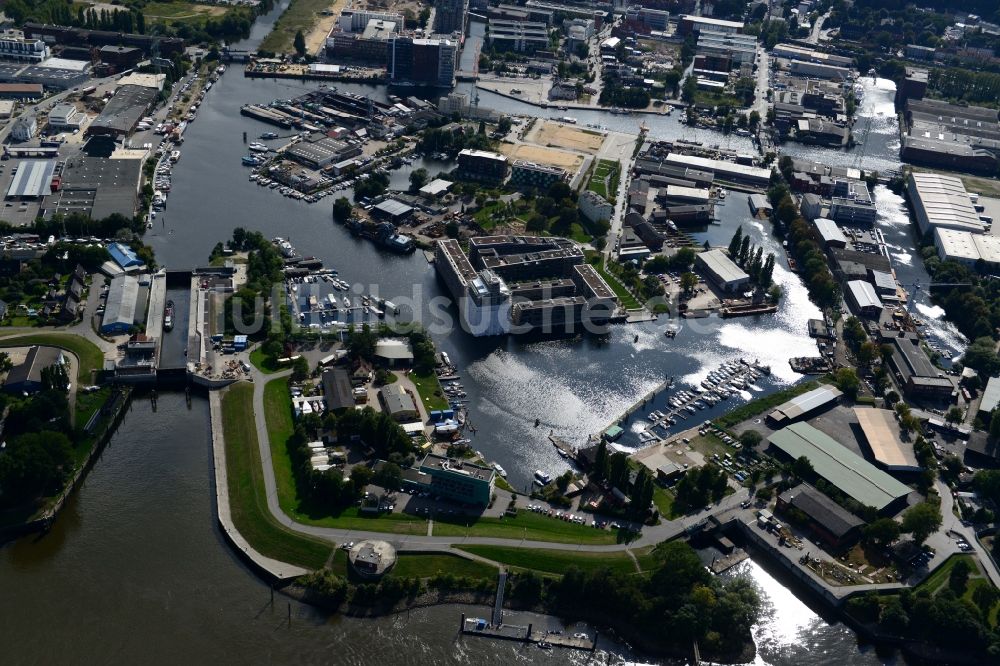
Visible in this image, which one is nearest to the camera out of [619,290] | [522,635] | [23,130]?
[522,635]

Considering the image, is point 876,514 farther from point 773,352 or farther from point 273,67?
point 273,67

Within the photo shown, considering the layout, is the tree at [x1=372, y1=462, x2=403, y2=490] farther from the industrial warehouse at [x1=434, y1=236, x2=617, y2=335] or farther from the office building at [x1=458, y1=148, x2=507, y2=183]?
the office building at [x1=458, y1=148, x2=507, y2=183]

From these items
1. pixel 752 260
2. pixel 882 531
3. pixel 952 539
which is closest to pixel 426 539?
pixel 882 531

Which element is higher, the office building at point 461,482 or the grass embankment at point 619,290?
the grass embankment at point 619,290

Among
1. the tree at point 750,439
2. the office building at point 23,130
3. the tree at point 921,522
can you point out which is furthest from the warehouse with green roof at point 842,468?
the office building at point 23,130

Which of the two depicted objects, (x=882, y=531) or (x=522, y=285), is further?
(x=522, y=285)

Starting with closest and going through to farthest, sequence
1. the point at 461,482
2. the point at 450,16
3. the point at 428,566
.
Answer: the point at 428,566
the point at 461,482
the point at 450,16

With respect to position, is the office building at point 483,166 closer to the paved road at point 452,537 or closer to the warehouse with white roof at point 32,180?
the warehouse with white roof at point 32,180

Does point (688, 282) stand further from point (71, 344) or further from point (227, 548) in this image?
point (71, 344)
